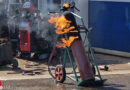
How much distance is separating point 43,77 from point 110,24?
4794 millimetres

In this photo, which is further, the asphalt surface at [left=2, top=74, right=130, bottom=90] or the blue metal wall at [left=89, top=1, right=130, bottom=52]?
the blue metal wall at [left=89, top=1, right=130, bottom=52]

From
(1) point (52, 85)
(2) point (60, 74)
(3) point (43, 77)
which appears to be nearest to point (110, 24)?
(3) point (43, 77)

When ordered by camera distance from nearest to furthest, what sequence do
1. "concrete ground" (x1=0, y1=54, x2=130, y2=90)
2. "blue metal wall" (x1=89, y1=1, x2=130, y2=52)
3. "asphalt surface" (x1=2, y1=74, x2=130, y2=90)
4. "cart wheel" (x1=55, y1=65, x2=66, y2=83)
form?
"asphalt surface" (x1=2, y1=74, x2=130, y2=90)
"concrete ground" (x1=0, y1=54, x2=130, y2=90)
"cart wheel" (x1=55, y1=65, x2=66, y2=83)
"blue metal wall" (x1=89, y1=1, x2=130, y2=52)

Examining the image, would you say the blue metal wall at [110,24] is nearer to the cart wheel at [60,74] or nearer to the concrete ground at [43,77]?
the concrete ground at [43,77]

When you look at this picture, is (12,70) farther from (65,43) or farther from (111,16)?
(111,16)

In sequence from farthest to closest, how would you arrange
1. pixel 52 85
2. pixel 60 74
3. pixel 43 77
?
pixel 43 77 → pixel 60 74 → pixel 52 85

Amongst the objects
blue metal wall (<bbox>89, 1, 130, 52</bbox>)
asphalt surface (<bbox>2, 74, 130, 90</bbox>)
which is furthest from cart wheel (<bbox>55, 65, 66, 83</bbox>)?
blue metal wall (<bbox>89, 1, 130, 52</bbox>)

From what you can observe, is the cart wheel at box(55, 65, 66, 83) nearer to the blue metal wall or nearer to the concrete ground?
the concrete ground

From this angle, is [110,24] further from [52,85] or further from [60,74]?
[52,85]

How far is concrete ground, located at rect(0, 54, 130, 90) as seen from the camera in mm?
7304

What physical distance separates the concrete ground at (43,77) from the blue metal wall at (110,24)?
1085mm

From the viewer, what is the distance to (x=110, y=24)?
12.2 m

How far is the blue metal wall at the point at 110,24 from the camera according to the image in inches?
459

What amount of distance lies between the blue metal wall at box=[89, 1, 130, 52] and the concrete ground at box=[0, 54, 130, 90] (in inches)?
42.7
